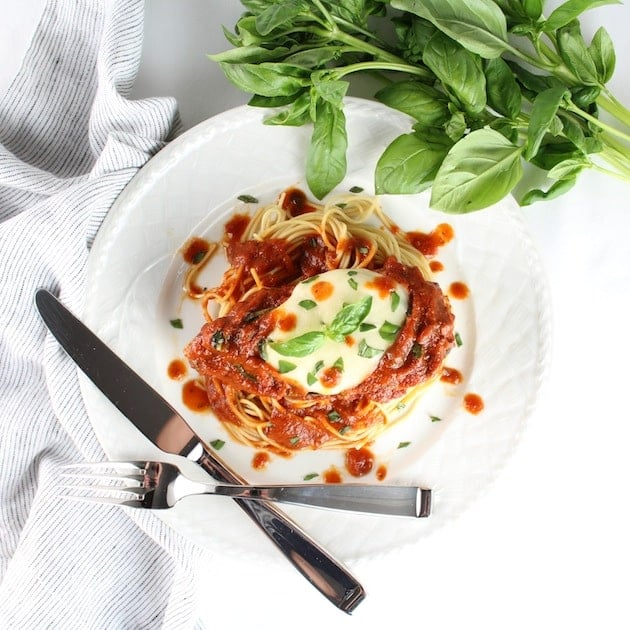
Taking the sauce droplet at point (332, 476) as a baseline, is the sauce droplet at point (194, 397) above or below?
above

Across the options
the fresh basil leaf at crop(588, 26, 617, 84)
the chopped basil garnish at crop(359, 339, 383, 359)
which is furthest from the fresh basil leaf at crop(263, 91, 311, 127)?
the fresh basil leaf at crop(588, 26, 617, 84)

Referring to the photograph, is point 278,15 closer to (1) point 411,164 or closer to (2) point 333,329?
(1) point 411,164

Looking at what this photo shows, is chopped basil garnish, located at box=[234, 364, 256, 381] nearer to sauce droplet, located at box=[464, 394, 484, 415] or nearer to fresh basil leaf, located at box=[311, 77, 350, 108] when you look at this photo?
sauce droplet, located at box=[464, 394, 484, 415]

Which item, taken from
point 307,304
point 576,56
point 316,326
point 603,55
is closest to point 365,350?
point 316,326

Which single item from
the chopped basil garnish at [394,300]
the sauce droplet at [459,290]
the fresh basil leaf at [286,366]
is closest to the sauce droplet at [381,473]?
the fresh basil leaf at [286,366]

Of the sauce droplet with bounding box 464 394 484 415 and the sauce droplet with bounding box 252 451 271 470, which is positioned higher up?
the sauce droplet with bounding box 252 451 271 470

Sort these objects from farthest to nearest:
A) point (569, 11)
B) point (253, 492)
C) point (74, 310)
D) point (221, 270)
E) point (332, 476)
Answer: point (221, 270)
point (332, 476)
point (74, 310)
point (253, 492)
point (569, 11)

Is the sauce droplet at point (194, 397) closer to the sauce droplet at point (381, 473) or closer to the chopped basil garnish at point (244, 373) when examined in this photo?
the chopped basil garnish at point (244, 373)
